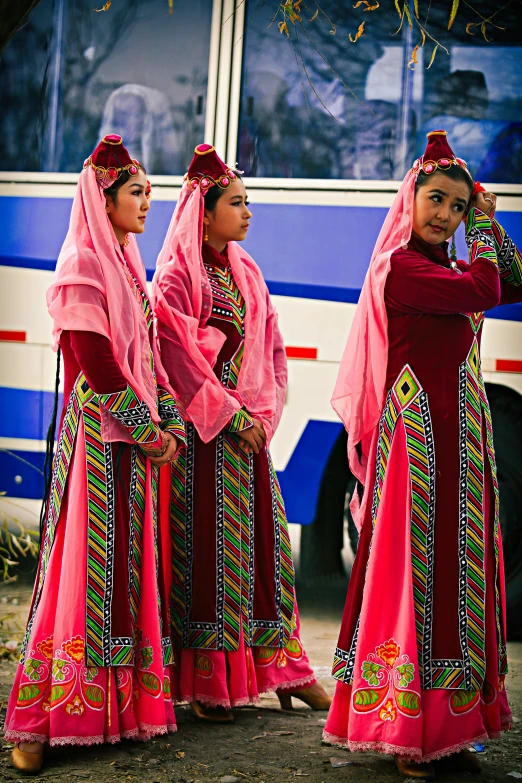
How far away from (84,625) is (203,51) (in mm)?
3118

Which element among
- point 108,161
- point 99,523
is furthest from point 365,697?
point 108,161

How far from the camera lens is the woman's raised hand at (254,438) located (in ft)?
12.6

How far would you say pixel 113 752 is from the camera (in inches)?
132

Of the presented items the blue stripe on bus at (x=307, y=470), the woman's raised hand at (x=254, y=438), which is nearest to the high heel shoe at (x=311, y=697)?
Answer: the woman's raised hand at (x=254, y=438)

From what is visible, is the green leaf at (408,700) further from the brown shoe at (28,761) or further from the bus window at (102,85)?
the bus window at (102,85)

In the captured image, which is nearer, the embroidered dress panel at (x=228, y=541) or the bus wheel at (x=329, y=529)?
the embroidered dress panel at (x=228, y=541)

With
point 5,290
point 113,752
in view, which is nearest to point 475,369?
point 113,752

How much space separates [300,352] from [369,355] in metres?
1.78

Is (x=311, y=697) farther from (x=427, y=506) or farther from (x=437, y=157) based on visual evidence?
(x=437, y=157)

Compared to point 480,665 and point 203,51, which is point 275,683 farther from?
point 203,51

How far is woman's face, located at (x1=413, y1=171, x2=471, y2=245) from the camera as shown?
10.7 ft

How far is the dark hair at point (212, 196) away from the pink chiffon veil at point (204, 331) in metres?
0.05

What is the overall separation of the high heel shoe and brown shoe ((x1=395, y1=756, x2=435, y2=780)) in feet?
2.97

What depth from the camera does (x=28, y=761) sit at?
3184 mm
